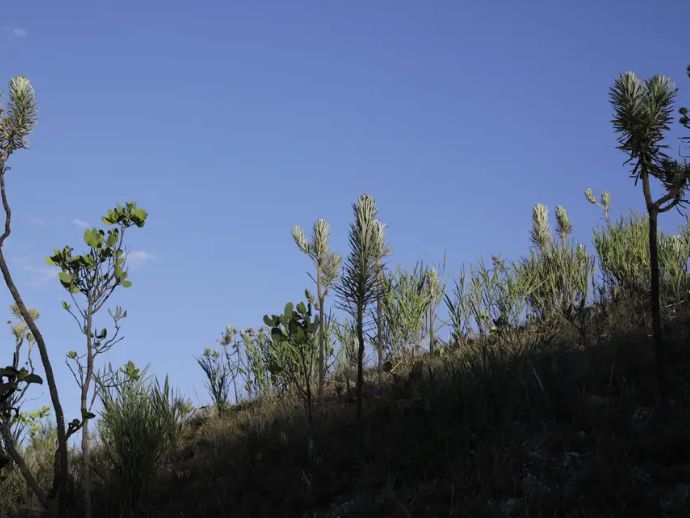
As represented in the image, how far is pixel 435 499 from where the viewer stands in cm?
436

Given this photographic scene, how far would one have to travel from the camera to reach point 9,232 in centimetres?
563

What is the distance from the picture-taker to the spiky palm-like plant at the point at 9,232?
541 cm

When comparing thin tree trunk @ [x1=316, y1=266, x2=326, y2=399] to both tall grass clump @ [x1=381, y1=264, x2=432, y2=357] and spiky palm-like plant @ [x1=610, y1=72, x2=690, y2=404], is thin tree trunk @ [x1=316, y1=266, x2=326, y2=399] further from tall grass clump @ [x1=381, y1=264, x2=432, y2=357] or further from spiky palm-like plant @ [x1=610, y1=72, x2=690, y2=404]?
spiky palm-like plant @ [x1=610, y1=72, x2=690, y2=404]

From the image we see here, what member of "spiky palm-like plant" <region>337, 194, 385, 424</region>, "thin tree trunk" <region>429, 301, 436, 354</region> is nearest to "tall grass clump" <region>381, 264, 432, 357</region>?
"thin tree trunk" <region>429, 301, 436, 354</region>

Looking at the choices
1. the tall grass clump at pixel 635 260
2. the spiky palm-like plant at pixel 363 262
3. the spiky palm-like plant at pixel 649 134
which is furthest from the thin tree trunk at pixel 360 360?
the tall grass clump at pixel 635 260

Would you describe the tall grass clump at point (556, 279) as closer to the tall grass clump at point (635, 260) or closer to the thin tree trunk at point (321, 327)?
the tall grass clump at point (635, 260)

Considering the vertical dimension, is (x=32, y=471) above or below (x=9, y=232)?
below

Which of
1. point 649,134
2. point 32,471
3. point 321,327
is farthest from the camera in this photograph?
point 321,327

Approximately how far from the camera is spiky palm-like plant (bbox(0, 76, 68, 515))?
541 cm

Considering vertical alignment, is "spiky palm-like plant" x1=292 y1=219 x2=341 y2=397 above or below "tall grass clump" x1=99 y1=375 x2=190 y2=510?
above

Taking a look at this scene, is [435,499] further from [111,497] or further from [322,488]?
[111,497]

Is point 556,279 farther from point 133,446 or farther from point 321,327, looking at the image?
point 133,446

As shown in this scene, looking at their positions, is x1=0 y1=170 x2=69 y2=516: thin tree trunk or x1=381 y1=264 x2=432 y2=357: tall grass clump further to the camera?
x1=381 y1=264 x2=432 y2=357: tall grass clump

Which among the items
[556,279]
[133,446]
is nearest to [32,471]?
[133,446]
